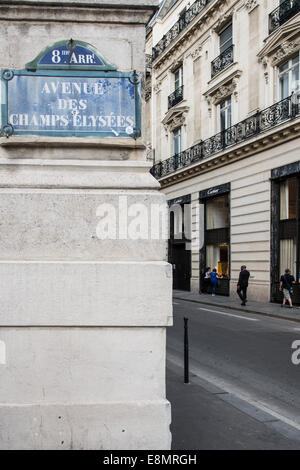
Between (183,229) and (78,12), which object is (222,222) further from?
(78,12)

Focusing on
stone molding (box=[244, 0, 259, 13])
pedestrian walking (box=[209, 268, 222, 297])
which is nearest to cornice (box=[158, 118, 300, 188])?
pedestrian walking (box=[209, 268, 222, 297])

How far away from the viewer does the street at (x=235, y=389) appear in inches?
173

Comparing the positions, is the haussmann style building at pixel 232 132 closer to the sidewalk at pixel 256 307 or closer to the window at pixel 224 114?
the window at pixel 224 114

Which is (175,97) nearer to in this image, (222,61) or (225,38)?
(222,61)

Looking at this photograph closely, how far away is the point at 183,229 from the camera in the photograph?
30312mm

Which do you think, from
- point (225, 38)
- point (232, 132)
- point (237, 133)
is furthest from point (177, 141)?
point (237, 133)

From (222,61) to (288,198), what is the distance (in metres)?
9.43

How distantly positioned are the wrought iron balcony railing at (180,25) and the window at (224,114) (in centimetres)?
595

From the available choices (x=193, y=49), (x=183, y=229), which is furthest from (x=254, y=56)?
(x=183, y=229)

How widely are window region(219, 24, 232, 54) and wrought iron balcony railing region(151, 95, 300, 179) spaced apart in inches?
186

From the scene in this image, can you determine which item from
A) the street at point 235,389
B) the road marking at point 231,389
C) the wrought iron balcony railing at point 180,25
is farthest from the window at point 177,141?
the road marking at point 231,389

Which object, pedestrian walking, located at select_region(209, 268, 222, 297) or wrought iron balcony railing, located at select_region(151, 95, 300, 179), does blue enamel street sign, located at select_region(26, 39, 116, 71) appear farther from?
pedestrian walking, located at select_region(209, 268, 222, 297)

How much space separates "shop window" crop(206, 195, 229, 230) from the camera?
80.7 feet

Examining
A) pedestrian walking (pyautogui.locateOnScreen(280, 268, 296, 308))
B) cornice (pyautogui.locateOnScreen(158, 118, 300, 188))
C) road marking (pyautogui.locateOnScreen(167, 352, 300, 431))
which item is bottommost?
road marking (pyautogui.locateOnScreen(167, 352, 300, 431))
